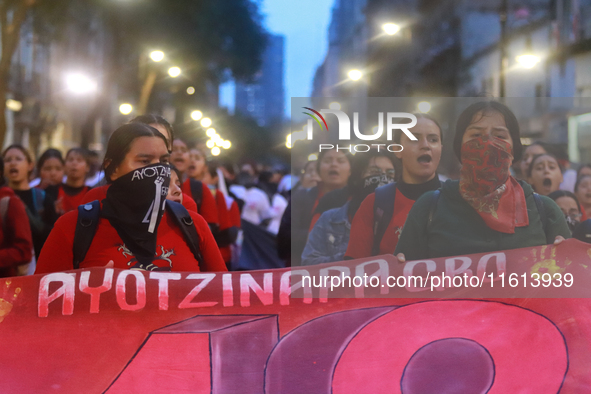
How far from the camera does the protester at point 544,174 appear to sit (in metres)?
4.20

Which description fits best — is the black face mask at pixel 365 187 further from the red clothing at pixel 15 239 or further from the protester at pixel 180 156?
the red clothing at pixel 15 239

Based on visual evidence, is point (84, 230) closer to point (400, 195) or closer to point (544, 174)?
point (400, 195)

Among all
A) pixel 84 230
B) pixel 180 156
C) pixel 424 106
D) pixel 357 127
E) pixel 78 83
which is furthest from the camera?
pixel 78 83

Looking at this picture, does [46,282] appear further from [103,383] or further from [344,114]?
[344,114]

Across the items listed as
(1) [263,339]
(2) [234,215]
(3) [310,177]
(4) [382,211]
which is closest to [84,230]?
(1) [263,339]

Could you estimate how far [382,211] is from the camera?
3.27 m

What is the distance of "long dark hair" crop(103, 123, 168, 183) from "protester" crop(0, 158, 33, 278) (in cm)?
144

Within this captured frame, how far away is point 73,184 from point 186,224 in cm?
324

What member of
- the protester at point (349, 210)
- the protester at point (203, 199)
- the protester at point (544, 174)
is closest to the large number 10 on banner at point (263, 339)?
the protester at point (349, 210)

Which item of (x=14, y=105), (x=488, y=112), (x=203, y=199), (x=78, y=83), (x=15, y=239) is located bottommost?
(x=15, y=239)

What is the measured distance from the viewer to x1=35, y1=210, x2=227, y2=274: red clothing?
8.63 feet

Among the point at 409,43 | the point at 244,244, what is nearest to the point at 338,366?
the point at 244,244

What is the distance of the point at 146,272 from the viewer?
269 cm

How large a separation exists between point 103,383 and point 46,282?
0.51m
